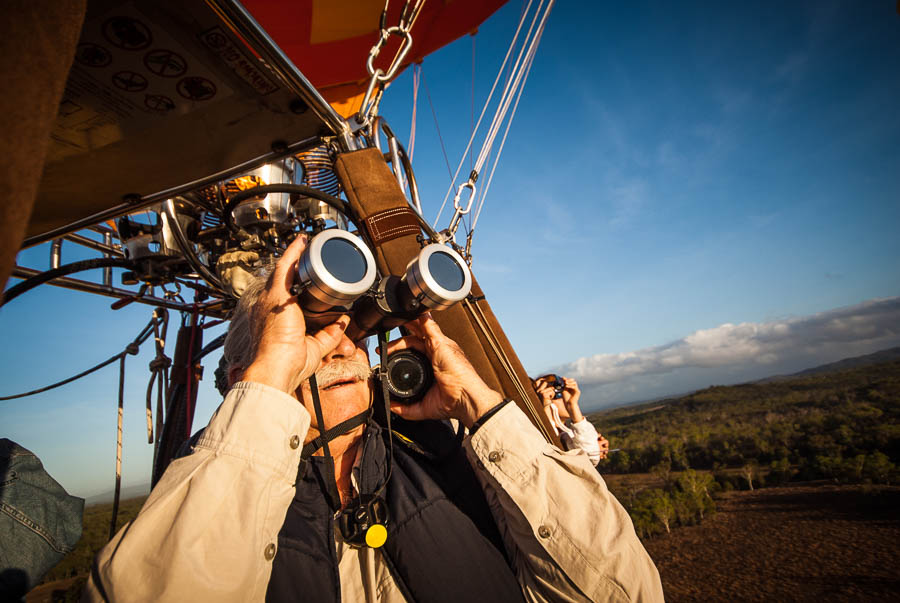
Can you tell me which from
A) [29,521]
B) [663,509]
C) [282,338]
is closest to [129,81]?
[282,338]

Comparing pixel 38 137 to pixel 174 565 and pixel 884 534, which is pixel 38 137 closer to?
pixel 174 565

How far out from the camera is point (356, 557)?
4.02 ft

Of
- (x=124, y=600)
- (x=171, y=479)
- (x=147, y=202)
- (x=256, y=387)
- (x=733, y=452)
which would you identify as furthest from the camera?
(x=733, y=452)

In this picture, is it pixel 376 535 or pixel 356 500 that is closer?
pixel 376 535

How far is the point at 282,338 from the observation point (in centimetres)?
107

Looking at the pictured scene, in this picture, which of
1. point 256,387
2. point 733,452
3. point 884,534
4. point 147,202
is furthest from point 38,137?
point 733,452

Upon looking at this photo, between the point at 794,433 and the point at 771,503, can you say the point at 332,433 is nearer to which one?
the point at 771,503

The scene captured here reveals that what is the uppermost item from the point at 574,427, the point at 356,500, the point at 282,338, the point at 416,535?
the point at 282,338

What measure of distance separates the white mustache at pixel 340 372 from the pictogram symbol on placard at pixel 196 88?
3.39ft

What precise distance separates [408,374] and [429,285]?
1.69 ft

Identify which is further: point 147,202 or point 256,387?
point 147,202

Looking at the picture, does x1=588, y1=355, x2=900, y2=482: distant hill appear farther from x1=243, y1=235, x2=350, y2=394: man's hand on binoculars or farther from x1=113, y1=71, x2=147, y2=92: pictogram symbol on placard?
x1=113, y1=71, x2=147, y2=92: pictogram symbol on placard

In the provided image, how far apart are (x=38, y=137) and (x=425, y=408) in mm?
1299

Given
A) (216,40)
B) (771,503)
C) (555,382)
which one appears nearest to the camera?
(216,40)
